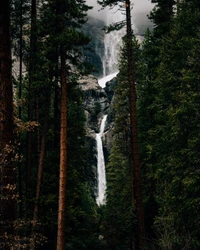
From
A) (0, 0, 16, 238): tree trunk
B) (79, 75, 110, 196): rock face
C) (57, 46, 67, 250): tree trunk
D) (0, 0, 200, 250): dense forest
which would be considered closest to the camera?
(0, 0, 16, 238): tree trunk

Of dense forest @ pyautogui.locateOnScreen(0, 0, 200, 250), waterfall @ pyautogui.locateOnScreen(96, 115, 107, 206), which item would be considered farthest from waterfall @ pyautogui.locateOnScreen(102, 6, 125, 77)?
dense forest @ pyautogui.locateOnScreen(0, 0, 200, 250)

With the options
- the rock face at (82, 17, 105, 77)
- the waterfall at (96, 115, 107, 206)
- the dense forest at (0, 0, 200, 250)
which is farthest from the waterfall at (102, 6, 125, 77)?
the dense forest at (0, 0, 200, 250)

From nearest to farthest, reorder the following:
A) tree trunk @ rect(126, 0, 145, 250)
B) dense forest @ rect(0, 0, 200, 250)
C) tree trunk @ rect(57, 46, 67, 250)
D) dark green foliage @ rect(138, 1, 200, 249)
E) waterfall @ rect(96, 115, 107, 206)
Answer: dense forest @ rect(0, 0, 200, 250)
dark green foliage @ rect(138, 1, 200, 249)
tree trunk @ rect(57, 46, 67, 250)
tree trunk @ rect(126, 0, 145, 250)
waterfall @ rect(96, 115, 107, 206)

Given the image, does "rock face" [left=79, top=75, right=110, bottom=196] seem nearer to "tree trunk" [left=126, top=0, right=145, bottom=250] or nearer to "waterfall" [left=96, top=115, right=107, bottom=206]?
"waterfall" [left=96, top=115, right=107, bottom=206]

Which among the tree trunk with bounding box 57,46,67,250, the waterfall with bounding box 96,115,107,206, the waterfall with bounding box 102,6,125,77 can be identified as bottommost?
the waterfall with bounding box 96,115,107,206

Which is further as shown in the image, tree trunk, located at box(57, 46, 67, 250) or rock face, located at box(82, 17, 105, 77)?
rock face, located at box(82, 17, 105, 77)

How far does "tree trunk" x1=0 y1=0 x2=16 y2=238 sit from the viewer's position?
5.78 meters

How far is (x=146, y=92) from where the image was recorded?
1866cm

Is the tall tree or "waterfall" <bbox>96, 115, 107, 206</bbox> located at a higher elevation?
the tall tree

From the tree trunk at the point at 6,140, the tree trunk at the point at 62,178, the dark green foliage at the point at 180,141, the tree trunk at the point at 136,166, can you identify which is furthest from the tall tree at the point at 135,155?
the tree trunk at the point at 6,140

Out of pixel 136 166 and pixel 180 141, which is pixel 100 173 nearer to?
pixel 180 141

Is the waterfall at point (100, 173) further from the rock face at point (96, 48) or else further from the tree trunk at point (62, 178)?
the tree trunk at point (62, 178)

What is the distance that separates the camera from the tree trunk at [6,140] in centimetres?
578

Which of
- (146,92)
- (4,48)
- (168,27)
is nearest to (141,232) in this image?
(4,48)
